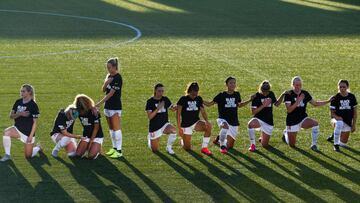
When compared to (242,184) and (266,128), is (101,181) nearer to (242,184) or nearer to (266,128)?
(242,184)

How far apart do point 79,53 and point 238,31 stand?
24.7 feet

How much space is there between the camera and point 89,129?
14.7 m

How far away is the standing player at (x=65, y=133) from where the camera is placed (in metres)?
14.6

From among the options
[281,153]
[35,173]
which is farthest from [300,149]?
[35,173]

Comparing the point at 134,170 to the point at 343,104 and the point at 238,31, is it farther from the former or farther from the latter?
the point at 238,31

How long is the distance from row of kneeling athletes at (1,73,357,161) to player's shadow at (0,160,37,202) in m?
0.65

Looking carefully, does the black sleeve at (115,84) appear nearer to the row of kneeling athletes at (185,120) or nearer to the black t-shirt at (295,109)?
the row of kneeling athletes at (185,120)

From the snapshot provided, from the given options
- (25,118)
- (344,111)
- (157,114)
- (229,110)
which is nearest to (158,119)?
(157,114)

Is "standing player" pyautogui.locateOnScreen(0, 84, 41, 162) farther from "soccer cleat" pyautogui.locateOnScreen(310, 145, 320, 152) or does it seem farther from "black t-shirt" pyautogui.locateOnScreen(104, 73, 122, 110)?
"soccer cleat" pyautogui.locateOnScreen(310, 145, 320, 152)

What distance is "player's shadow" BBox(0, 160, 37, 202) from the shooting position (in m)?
12.4

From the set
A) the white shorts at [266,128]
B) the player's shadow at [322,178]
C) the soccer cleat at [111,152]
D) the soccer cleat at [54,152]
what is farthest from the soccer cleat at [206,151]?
the soccer cleat at [54,152]

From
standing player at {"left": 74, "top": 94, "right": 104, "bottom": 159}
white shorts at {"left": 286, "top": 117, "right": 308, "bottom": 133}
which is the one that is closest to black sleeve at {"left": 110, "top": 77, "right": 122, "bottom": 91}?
standing player at {"left": 74, "top": 94, "right": 104, "bottom": 159}

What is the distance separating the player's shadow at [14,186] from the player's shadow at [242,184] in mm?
3122

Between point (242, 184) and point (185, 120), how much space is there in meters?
2.47
